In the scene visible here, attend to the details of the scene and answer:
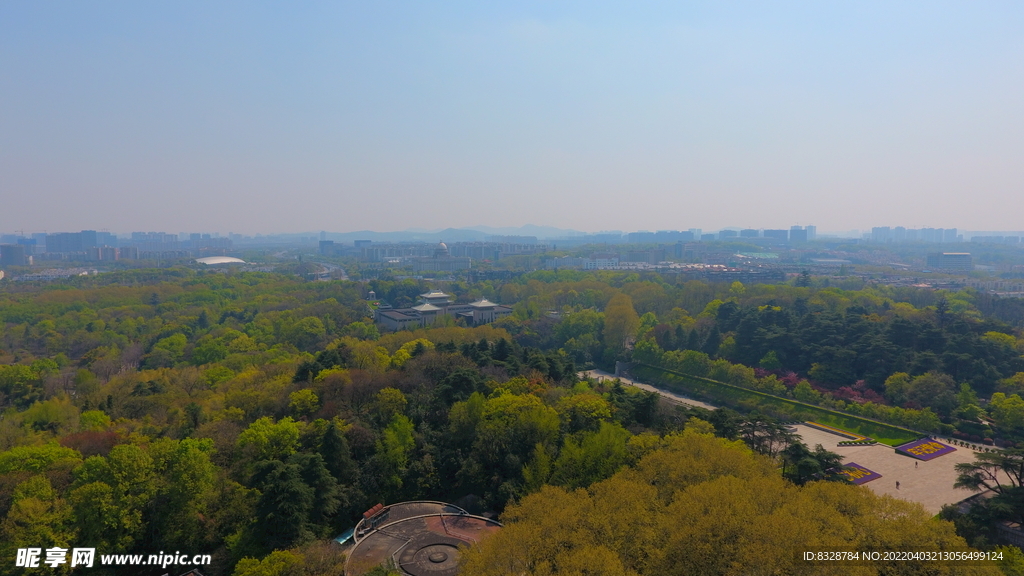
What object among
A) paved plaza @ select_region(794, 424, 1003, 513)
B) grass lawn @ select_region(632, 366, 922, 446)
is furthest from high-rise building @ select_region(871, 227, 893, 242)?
paved plaza @ select_region(794, 424, 1003, 513)

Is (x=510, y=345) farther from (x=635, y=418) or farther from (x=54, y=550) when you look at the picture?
(x=54, y=550)

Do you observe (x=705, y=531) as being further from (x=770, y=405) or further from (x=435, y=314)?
(x=435, y=314)

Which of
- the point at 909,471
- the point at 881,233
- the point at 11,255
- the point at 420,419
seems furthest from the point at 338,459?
the point at 881,233

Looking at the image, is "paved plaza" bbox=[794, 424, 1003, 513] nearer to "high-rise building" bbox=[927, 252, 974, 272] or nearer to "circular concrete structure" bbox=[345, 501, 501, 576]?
"circular concrete structure" bbox=[345, 501, 501, 576]

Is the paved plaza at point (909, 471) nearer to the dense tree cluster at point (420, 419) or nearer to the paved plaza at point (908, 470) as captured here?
the paved plaza at point (908, 470)

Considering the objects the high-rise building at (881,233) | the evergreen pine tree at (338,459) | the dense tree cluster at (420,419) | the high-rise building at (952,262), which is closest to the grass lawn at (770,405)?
the dense tree cluster at (420,419)

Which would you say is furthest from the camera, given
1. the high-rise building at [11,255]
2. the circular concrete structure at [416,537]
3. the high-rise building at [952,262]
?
the high-rise building at [11,255]

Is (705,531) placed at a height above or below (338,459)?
above

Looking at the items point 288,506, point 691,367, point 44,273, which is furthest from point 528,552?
point 44,273
